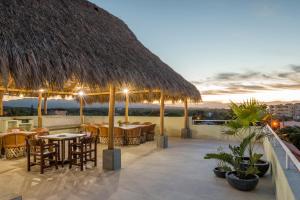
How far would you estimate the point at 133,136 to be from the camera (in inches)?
391

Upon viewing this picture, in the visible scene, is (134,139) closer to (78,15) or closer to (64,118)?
(78,15)

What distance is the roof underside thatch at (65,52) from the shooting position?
4.15 meters

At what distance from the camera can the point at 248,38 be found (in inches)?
424

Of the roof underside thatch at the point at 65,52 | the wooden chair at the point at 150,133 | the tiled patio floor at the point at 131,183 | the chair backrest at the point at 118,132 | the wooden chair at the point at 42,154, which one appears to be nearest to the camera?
the roof underside thatch at the point at 65,52

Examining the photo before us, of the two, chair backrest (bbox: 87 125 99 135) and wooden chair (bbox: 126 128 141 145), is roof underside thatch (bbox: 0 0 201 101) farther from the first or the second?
chair backrest (bbox: 87 125 99 135)

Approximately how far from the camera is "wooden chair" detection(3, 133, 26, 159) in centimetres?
720

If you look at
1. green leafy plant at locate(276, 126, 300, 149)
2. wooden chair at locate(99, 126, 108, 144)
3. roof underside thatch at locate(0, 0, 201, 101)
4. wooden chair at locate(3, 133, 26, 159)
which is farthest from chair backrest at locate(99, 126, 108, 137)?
green leafy plant at locate(276, 126, 300, 149)

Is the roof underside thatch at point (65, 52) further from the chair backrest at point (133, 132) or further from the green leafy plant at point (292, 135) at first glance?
the green leafy plant at point (292, 135)

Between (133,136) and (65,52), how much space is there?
5507 mm

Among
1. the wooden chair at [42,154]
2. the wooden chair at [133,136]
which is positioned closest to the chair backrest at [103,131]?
the wooden chair at [133,136]

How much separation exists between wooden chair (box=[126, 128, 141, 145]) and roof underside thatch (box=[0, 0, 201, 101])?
8.26 feet

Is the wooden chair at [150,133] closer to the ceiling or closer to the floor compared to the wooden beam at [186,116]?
closer to the floor

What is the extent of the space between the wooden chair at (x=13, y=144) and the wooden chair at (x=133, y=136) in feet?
12.1

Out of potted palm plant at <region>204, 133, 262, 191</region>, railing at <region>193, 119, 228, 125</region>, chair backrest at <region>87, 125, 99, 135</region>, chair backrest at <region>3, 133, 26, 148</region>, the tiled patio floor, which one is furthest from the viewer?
railing at <region>193, 119, 228, 125</region>
